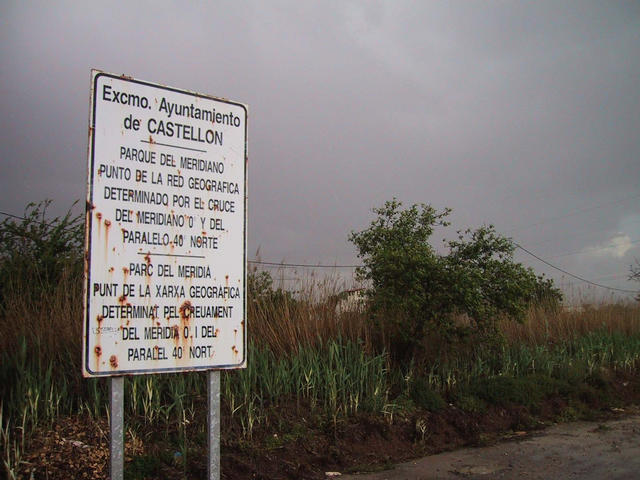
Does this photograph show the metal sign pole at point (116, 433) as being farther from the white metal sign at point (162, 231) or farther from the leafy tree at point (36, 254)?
the leafy tree at point (36, 254)

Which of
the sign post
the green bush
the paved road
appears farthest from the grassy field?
the sign post

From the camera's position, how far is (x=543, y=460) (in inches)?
245

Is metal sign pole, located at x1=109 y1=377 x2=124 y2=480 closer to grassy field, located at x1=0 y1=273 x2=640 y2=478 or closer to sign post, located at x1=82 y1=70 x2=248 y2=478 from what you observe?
sign post, located at x1=82 y1=70 x2=248 y2=478

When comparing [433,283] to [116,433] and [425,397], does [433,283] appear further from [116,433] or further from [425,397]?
[116,433]

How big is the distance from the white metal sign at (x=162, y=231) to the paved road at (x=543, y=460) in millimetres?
2765

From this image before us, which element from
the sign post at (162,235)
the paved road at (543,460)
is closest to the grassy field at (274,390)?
the paved road at (543,460)

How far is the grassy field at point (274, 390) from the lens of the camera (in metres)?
5.39

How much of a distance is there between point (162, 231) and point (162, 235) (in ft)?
0.08

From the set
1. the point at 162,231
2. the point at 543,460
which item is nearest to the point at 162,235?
the point at 162,231

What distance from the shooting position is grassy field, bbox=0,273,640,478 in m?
5.39

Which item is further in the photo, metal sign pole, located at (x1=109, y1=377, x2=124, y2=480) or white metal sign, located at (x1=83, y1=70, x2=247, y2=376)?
white metal sign, located at (x1=83, y1=70, x2=247, y2=376)

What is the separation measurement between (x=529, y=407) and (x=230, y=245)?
6.11 meters

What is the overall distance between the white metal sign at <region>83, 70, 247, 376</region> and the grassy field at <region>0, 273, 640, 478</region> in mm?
2144

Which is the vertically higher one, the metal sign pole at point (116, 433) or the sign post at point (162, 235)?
the sign post at point (162, 235)
